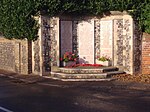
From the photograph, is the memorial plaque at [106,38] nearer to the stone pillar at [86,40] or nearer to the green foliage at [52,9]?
the stone pillar at [86,40]

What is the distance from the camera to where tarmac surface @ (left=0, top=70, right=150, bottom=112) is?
10.2m

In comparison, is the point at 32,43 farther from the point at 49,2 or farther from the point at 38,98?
the point at 38,98

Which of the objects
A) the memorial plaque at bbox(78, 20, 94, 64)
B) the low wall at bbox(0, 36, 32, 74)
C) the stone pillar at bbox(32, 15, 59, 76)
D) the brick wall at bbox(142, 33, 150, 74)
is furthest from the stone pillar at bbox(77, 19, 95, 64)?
the brick wall at bbox(142, 33, 150, 74)

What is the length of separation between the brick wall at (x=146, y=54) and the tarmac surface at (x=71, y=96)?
2.58m

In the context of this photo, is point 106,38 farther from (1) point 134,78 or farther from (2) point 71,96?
(2) point 71,96

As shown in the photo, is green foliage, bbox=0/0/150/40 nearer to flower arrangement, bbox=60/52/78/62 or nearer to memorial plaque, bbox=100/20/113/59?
memorial plaque, bbox=100/20/113/59

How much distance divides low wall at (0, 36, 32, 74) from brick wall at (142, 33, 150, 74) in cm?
590

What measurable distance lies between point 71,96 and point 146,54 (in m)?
6.49

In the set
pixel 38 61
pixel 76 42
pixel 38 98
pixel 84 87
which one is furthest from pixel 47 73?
pixel 38 98

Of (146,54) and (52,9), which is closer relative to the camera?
(146,54)

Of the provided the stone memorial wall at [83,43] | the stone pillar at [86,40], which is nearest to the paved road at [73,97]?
the stone memorial wall at [83,43]

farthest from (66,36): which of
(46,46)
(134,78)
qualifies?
(134,78)

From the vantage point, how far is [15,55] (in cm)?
2027

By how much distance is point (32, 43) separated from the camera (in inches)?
754
